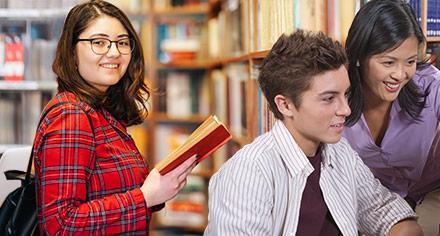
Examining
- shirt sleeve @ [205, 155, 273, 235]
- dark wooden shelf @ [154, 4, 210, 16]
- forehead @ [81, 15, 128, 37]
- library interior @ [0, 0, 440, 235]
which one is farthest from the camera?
dark wooden shelf @ [154, 4, 210, 16]

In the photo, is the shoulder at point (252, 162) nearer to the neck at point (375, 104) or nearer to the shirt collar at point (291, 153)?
the shirt collar at point (291, 153)

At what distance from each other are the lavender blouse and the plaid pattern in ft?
2.04

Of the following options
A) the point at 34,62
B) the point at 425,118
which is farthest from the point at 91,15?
the point at 34,62

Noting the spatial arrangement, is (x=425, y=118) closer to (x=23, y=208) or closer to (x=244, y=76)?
(x=23, y=208)

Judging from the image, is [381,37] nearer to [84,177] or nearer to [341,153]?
[341,153]

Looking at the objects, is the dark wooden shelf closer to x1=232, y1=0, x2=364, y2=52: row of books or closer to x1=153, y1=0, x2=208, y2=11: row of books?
x1=153, y1=0, x2=208, y2=11: row of books

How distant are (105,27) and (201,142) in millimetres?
462

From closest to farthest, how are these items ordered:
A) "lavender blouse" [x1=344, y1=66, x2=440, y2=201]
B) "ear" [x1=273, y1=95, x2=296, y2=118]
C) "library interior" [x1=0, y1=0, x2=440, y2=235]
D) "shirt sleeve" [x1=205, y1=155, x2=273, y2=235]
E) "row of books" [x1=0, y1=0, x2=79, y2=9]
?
1. "shirt sleeve" [x1=205, y1=155, x2=273, y2=235]
2. "ear" [x1=273, y1=95, x2=296, y2=118]
3. "lavender blouse" [x1=344, y1=66, x2=440, y2=201]
4. "library interior" [x1=0, y1=0, x2=440, y2=235]
5. "row of books" [x1=0, y1=0, x2=79, y2=9]

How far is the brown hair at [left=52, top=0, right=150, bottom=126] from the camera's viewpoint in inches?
67.2

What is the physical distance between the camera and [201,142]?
5.17 ft

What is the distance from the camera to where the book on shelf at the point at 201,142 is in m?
1.54

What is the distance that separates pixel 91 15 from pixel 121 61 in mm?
158

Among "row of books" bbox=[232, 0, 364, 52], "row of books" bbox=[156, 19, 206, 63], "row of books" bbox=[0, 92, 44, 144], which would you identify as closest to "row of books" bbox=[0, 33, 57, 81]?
"row of books" bbox=[0, 92, 44, 144]

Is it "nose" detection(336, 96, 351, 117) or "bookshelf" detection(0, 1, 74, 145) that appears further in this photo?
"bookshelf" detection(0, 1, 74, 145)
